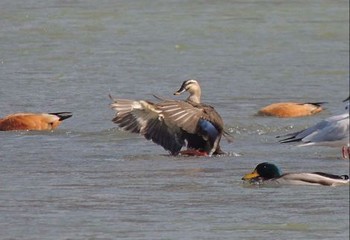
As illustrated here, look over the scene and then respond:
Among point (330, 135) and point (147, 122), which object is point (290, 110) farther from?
point (330, 135)

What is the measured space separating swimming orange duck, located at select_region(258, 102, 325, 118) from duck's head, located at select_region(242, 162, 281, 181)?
3.18 metres

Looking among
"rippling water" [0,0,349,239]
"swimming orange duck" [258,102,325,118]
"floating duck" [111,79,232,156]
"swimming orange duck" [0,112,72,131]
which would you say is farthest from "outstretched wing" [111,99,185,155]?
"swimming orange duck" [258,102,325,118]

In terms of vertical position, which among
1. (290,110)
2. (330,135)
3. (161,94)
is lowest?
(161,94)

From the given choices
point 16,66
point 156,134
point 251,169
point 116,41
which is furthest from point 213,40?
point 251,169

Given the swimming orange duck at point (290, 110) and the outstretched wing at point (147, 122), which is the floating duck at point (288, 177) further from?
the swimming orange duck at point (290, 110)

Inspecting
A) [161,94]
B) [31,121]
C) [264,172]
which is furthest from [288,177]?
[161,94]

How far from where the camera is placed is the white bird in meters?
10.0

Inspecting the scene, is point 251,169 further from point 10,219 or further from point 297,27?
point 297,27

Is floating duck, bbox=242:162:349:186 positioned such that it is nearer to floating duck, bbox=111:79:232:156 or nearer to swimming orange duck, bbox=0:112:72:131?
floating duck, bbox=111:79:232:156

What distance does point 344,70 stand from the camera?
15.4 meters

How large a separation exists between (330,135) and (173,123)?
2.02m

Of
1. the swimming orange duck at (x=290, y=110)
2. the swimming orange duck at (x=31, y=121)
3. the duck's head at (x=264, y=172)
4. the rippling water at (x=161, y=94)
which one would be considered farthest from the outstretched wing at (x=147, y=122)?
the duck's head at (x=264, y=172)

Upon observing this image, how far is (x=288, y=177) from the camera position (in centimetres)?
964

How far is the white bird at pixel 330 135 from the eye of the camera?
1002 cm
